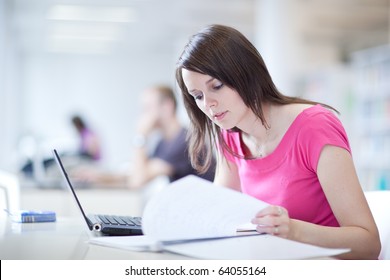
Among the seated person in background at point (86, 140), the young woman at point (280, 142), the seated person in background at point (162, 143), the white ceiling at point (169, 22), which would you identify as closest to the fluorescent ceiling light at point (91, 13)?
the white ceiling at point (169, 22)

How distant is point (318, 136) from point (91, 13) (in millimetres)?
6126

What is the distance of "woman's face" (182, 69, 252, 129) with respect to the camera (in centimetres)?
109

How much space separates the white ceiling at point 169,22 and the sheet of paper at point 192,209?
16.4ft

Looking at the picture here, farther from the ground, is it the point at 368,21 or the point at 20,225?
the point at 368,21

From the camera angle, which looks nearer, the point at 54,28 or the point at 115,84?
the point at 54,28

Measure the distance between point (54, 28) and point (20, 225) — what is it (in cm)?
706

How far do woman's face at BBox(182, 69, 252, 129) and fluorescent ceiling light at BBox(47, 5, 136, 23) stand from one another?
18.7 ft

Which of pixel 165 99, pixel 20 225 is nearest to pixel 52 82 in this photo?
pixel 165 99

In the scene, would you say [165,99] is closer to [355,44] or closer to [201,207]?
[201,207]

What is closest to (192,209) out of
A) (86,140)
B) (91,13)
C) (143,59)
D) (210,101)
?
(210,101)

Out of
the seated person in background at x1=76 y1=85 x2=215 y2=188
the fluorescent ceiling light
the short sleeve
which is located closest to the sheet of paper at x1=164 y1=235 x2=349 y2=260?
the short sleeve

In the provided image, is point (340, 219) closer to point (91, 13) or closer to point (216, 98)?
point (216, 98)

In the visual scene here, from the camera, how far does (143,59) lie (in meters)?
10.3

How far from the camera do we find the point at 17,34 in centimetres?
838
